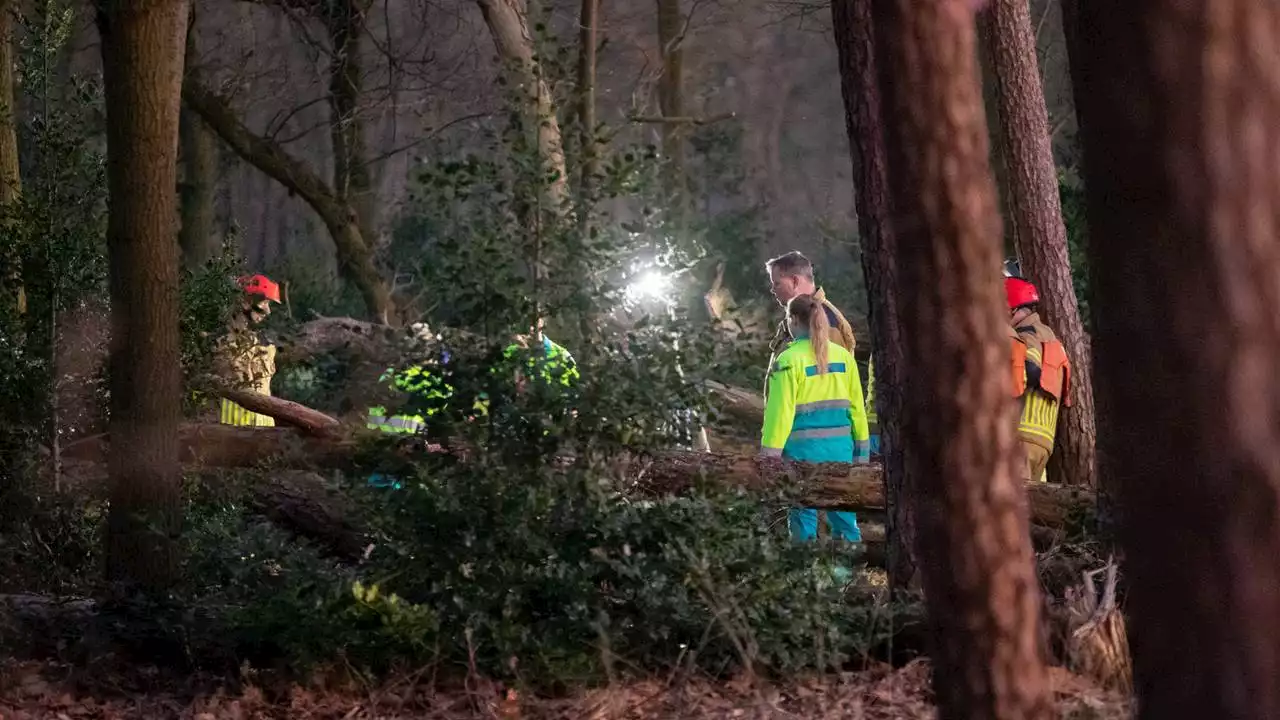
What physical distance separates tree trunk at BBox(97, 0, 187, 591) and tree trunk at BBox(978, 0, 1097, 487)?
235 inches

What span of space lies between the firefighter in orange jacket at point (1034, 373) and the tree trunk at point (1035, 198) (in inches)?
28.2

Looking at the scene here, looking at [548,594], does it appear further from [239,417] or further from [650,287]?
[239,417]

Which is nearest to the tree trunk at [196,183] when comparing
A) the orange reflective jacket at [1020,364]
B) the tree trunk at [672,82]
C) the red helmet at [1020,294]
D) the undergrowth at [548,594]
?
the tree trunk at [672,82]

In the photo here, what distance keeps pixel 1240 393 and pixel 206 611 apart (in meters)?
5.27

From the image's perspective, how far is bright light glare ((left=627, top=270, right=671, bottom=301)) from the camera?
6.51m

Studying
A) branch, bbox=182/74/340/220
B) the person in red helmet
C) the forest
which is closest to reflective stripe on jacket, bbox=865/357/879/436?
the forest

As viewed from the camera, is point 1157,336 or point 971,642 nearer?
point 1157,336

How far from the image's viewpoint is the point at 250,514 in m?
9.09

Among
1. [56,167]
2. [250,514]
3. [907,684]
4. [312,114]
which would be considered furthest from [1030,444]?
[312,114]

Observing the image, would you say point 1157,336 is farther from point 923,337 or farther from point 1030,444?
point 1030,444

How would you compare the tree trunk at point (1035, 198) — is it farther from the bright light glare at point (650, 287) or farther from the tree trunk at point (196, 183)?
the tree trunk at point (196, 183)

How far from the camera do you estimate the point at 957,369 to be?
455 centimetres

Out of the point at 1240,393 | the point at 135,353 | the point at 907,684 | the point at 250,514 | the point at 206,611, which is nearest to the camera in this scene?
the point at 1240,393

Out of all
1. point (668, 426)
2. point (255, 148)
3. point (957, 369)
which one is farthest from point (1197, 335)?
point (255, 148)
